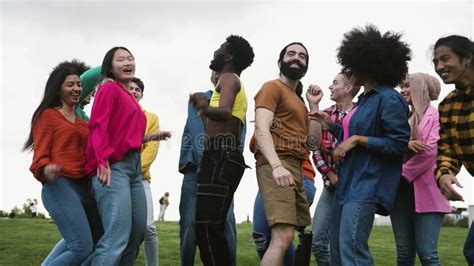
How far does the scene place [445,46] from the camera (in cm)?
499

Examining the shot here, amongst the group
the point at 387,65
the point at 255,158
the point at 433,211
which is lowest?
the point at 433,211

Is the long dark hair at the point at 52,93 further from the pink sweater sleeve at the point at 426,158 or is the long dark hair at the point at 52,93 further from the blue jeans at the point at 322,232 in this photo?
the pink sweater sleeve at the point at 426,158

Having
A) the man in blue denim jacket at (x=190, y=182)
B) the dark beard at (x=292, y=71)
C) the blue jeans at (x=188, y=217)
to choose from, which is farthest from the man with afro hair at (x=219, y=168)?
the blue jeans at (x=188, y=217)

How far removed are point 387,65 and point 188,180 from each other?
2.46m

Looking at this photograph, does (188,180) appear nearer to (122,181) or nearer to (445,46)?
(122,181)

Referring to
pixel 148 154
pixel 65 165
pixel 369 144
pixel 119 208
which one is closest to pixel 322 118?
pixel 369 144

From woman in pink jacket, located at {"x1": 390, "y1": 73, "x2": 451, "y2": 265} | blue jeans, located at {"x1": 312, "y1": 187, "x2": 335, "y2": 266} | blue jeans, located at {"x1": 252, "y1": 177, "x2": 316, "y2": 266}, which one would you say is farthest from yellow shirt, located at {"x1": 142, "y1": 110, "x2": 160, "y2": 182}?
woman in pink jacket, located at {"x1": 390, "y1": 73, "x2": 451, "y2": 265}

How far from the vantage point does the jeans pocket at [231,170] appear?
5363mm

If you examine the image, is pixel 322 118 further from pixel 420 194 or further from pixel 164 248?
pixel 164 248

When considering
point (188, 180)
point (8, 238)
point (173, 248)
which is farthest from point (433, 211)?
point (8, 238)

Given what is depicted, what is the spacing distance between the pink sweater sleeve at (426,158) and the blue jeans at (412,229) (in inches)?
4.4

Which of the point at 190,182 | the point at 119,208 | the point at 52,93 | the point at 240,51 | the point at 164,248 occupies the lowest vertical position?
the point at 164,248

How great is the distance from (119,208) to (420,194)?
8.85 feet

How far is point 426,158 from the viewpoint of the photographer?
6.04 m
